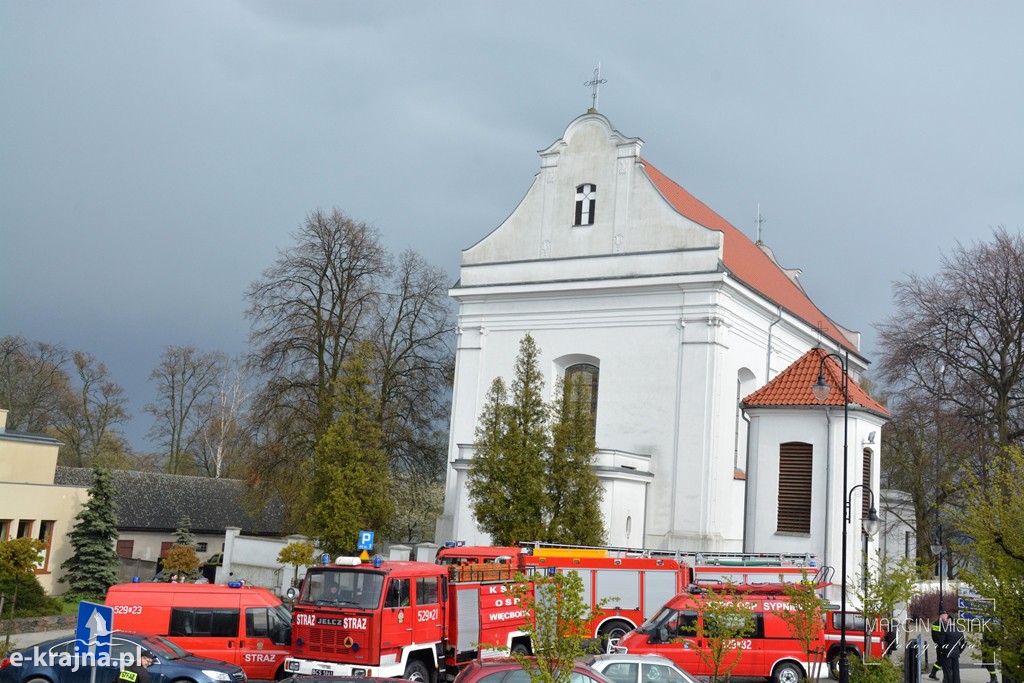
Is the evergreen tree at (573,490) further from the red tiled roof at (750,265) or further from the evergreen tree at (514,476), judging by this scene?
the red tiled roof at (750,265)

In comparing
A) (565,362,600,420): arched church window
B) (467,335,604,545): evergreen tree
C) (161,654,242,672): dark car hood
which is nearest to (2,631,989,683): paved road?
(161,654,242,672): dark car hood

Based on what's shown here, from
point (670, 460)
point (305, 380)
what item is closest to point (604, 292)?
point (670, 460)

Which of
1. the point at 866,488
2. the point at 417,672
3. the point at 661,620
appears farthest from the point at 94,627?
the point at 866,488

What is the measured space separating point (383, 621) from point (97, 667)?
440cm

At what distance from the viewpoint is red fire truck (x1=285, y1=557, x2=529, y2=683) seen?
1675 cm

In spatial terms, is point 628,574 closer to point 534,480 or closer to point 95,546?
point 534,480

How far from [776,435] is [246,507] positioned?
78.1ft

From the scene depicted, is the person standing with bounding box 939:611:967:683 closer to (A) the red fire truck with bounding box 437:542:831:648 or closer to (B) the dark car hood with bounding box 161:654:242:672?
(A) the red fire truck with bounding box 437:542:831:648

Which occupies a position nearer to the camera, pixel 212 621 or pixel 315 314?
pixel 212 621

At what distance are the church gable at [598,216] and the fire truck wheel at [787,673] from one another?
1632 centimetres

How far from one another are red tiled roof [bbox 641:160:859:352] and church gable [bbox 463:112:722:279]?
0.87 m

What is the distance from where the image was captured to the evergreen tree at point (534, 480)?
1084 inches

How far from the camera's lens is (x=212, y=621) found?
718 inches

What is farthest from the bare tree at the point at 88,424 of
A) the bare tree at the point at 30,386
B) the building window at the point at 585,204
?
the building window at the point at 585,204
